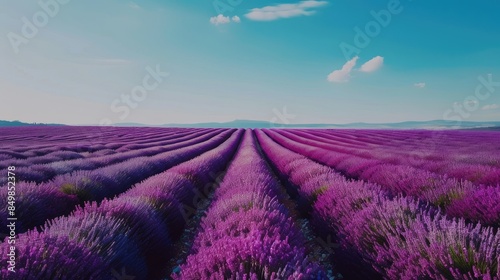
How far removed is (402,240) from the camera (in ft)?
8.20

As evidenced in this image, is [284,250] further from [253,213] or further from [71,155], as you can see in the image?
[71,155]

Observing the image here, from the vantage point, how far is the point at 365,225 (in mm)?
2922

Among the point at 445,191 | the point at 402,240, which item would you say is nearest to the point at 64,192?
the point at 402,240

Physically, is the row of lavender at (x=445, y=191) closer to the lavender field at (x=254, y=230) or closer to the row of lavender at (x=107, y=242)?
the lavender field at (x=254, y=230)

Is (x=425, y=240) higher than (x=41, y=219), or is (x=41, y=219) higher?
(x=425, y=240)

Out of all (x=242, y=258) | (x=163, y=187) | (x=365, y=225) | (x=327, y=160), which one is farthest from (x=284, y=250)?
(x=327, y=160)

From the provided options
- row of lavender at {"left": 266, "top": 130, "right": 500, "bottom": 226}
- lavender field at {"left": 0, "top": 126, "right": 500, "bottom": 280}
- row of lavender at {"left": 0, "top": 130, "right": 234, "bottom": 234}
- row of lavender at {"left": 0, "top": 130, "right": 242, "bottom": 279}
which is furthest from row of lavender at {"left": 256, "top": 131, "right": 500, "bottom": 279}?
row of lavender at {"left": 0, "top": 130, "right": 234, "bottom": 234}

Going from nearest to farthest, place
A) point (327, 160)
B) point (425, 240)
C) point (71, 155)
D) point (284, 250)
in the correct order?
1. point (284, 250)
2. point (425, 240)
3. point (327, 160)
4. point (71, 155)

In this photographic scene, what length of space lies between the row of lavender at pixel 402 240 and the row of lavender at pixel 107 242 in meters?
2.04

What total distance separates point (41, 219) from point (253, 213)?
3117mm

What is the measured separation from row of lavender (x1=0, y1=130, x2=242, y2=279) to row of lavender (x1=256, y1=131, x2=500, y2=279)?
6.69 feet

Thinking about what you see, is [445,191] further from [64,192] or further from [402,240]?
[64,192]

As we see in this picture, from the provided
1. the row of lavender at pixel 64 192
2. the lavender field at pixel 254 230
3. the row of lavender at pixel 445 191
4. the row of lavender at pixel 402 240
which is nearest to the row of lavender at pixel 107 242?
the lavender field at pixel 254 230

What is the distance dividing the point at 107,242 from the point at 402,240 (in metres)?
2.41
